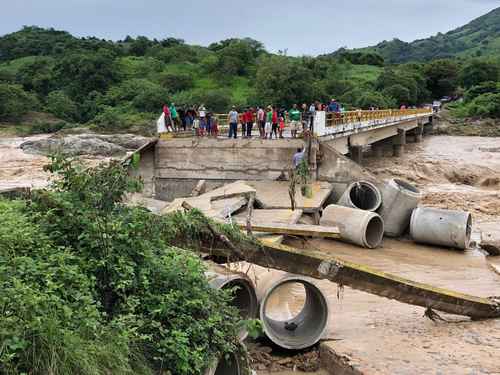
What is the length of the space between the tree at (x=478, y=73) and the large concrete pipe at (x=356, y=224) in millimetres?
67063

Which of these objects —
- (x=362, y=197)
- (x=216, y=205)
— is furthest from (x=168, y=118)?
(x=362, y=197)

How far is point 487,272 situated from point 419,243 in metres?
2.50

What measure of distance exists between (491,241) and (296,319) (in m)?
7.66

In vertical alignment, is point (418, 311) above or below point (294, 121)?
below

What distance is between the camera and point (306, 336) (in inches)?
294

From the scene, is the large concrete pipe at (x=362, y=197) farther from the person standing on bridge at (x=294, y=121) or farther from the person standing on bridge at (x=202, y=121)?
the person standing on bridge at (x=202, y=121)

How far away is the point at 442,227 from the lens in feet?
43.3

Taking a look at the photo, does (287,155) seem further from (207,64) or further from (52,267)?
(207,64)

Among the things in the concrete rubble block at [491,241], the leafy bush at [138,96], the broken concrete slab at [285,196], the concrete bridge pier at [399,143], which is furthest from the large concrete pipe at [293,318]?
the leafy bush at [138,96]

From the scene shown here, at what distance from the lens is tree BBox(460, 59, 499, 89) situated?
7325 cm

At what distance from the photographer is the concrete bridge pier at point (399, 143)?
3847 cm

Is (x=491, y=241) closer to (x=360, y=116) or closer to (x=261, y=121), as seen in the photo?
(x=261, y=121)

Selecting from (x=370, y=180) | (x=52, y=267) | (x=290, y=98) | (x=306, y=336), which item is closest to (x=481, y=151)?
(x=290, y=98)

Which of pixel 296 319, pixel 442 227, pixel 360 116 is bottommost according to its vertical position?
pixel 296 319
